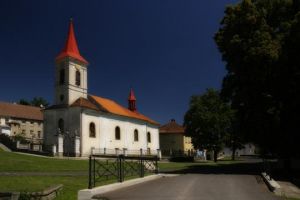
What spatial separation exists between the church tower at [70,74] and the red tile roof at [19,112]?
29.8 meters

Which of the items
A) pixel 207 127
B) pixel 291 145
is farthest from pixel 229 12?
pixel 207 127

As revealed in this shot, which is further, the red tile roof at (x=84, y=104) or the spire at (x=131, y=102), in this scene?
the spire at (x=131, y=102)

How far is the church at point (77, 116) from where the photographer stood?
5069cm

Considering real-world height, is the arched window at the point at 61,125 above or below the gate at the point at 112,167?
above

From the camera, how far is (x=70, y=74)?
53000 millimetres

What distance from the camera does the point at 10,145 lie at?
1827 inches

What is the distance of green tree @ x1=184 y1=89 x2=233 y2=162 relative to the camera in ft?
203

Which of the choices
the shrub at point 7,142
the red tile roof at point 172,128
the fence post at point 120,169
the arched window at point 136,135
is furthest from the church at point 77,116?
the red tile roof at point 172,128

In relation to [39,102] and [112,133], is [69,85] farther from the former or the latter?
[39,102]

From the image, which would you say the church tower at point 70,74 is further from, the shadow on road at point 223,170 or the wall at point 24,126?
the wall at point 24,126

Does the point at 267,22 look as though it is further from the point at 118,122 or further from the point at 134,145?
the point at 134,145

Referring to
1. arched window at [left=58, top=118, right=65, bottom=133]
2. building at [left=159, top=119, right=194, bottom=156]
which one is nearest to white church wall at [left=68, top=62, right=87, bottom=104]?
arched window at [left=58, top=118, right=65, bottom=133]

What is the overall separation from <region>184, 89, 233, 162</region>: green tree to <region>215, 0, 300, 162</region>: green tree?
2920 cm

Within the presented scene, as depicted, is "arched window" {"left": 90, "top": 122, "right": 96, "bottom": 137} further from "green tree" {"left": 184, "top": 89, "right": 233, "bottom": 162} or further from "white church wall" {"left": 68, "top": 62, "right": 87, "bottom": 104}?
"green tree" {"left": 184, "top": 89, "right": 233, "bottom": 162}
